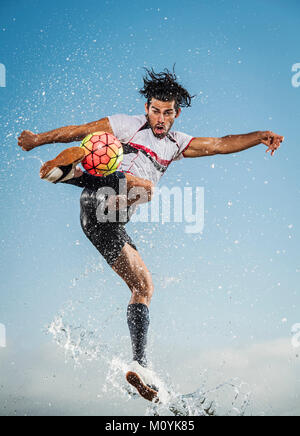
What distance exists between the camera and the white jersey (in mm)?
6473

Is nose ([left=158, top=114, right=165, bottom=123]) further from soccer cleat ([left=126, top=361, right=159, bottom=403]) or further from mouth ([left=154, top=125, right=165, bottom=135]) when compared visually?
soccer cleat ([left=126, top=361, right=159, bottom=403])

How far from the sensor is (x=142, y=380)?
223 inches

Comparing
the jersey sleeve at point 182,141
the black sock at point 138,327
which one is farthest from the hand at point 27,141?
the black sock at point 138,327

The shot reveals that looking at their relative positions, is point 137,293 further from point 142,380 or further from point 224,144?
point 224,144

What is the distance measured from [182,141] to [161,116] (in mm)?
569

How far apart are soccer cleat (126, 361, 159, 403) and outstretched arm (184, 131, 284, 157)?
3611mm

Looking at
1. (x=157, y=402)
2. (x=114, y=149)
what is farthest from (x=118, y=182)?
(x=157, y=402)

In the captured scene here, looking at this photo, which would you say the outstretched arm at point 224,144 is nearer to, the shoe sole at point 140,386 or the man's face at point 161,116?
the man's face at point 161,116

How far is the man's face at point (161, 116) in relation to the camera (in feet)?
21.9

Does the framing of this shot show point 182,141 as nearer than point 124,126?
No

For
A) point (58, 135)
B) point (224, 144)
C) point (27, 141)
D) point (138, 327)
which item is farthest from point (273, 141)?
point (27, 141)

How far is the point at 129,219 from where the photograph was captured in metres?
6.39

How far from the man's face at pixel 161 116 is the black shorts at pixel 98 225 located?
Answer: 4.76 feet

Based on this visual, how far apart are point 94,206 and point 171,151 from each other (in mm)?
1712
